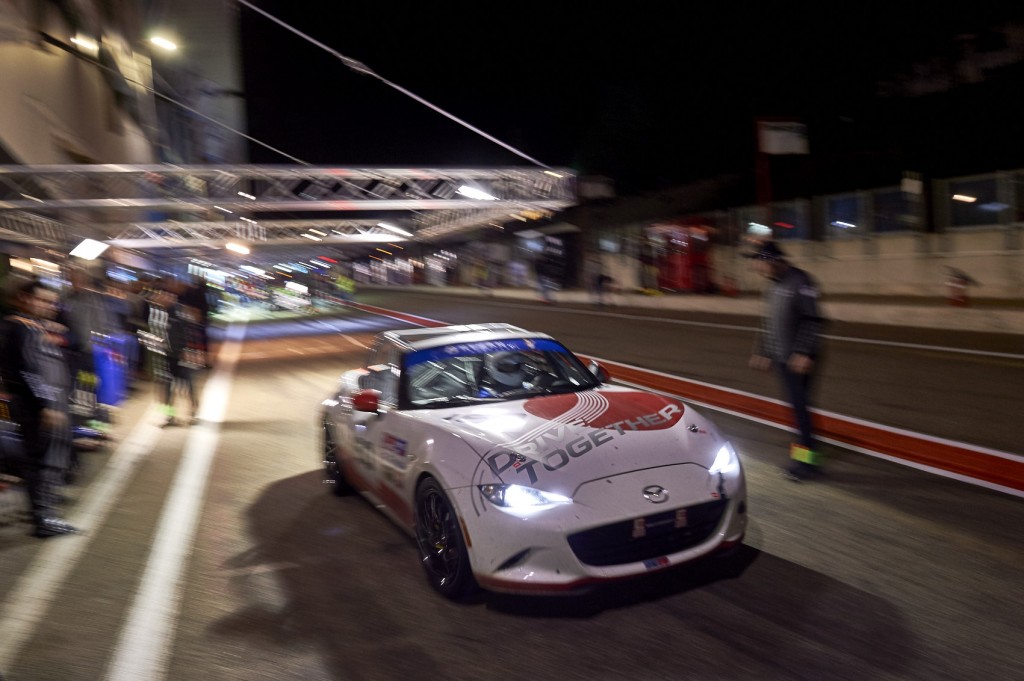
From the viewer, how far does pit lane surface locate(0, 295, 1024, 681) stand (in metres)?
3.94

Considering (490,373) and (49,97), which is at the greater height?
(49,97)

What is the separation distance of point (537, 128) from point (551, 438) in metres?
41.7

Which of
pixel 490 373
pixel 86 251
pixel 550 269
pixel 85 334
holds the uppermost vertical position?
pixel 550 269

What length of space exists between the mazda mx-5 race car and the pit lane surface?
0.28m

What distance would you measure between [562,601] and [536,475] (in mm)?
741

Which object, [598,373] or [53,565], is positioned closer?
[53,565]

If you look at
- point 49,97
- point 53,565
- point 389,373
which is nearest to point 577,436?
point 389,373

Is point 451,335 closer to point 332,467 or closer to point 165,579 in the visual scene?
point 332,467

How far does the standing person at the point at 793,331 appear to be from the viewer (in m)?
6.51

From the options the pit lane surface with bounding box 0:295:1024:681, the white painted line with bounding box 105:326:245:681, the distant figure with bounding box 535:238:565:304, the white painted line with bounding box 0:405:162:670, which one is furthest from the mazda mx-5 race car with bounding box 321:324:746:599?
the distant figure with bounding box 535:238:565:304

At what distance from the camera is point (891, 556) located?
16.7 ft

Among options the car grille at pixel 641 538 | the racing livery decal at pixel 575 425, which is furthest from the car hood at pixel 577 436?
the car grille at pixel 641 538

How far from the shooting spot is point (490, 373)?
630 cm

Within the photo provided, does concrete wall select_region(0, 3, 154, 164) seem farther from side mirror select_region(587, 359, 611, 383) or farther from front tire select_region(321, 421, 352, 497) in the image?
side mirror select_region(587, 359, 611, 383)
